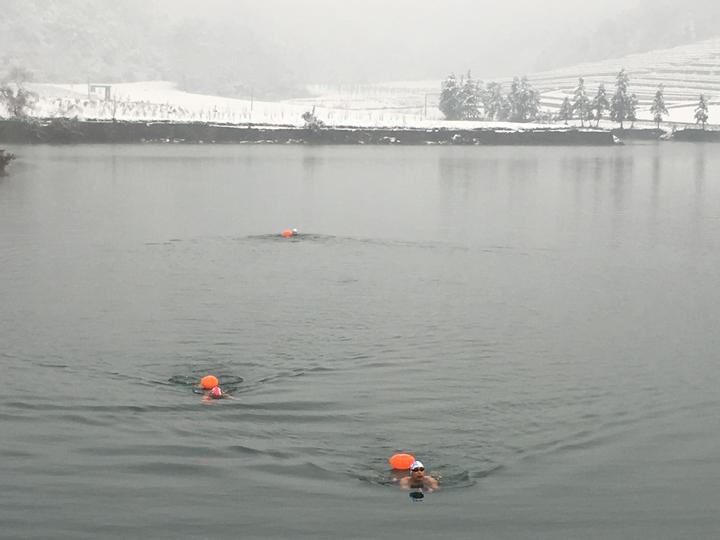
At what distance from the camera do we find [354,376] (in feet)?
53.8

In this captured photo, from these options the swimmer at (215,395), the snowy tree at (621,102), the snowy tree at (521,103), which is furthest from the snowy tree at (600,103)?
the swimmer at (215,395)

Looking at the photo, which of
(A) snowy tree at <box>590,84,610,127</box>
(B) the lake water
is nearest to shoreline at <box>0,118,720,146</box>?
(A) snowy tree at <box>590,84,610,127</box>

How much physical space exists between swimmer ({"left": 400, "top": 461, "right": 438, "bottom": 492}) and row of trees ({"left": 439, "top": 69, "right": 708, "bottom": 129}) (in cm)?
9251

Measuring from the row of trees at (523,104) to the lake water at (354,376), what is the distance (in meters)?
70.2

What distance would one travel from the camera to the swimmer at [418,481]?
1252cm

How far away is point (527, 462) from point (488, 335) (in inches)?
232

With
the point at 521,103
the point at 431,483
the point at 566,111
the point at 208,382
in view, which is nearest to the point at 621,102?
the point at 566,111

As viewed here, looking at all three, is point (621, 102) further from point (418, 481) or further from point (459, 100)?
point (418, 481)

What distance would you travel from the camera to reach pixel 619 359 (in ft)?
58.2

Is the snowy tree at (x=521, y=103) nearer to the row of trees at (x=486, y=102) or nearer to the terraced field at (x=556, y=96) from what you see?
the row of trees at (x=486, y=102)

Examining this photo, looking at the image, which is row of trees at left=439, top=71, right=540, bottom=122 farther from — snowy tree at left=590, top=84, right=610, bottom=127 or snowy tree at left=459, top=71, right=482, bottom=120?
snowy tree at left=590, top=84, right=610, bottom=127

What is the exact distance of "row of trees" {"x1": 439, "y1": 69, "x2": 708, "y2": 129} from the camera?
10381 centimetres

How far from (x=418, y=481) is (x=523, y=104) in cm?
9890

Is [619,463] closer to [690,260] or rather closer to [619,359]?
[619,359]
